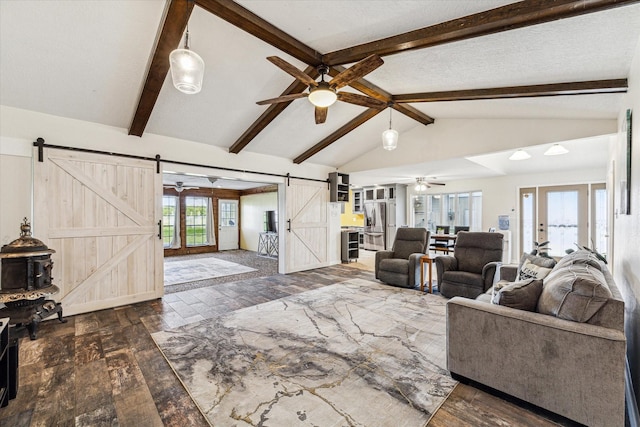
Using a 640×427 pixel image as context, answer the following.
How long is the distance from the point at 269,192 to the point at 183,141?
16.5 ft

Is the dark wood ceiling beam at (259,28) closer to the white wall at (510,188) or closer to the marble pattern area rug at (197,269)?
the marble pattern area rug at (197,269)

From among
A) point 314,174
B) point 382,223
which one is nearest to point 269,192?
point 314,174

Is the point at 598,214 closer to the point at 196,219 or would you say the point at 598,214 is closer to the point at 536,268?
the point at 536,268

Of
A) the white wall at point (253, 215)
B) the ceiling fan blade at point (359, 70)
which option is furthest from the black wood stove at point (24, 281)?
the white wall at point (253, 215)

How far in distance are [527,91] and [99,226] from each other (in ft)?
18.3

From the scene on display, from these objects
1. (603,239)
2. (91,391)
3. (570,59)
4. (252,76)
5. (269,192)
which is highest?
(252,76)

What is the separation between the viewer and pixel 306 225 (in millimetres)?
6578

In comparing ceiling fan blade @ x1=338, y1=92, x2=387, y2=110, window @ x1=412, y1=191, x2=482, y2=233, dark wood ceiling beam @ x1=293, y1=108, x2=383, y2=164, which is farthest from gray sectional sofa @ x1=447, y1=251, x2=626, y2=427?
window @ x1=412, y1=191, x2=482, y2=233

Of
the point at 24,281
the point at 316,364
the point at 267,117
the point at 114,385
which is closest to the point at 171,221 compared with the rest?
the point at 24,281

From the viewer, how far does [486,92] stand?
350cm

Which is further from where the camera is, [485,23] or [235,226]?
[235,226]

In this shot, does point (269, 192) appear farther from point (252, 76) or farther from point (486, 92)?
point (486, 92)

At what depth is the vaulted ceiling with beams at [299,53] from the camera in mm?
2188

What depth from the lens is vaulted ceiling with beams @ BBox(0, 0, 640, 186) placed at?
2.19 m
